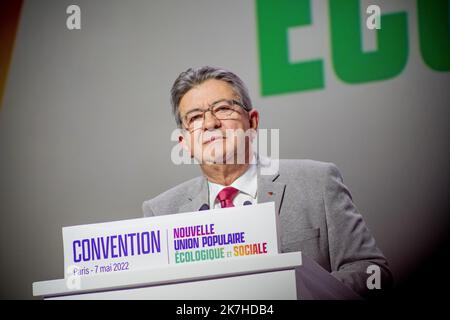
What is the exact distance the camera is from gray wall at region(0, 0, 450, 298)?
3.01 meters

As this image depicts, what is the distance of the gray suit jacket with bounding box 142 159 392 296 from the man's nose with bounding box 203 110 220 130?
339 millimetres

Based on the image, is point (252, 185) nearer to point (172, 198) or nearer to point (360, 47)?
point (172, 198)

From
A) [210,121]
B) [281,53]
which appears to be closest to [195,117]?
[210,121]

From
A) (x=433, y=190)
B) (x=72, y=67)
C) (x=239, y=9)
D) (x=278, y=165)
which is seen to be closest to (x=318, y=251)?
(x=278, y=165)

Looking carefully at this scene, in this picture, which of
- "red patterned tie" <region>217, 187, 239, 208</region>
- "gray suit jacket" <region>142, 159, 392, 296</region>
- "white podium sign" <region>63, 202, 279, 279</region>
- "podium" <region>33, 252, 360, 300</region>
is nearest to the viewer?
"podium" <region>33, 252, 360, 300</region>

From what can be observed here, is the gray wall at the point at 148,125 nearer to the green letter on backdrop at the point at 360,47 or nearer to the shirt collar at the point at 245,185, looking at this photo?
the green letter on backdrop at the point at 360,47

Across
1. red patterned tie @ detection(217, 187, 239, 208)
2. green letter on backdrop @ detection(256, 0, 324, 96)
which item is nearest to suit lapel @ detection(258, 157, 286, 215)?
red patterned tie @ detection(217, 187, 239, 208)

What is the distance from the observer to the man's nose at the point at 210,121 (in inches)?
107

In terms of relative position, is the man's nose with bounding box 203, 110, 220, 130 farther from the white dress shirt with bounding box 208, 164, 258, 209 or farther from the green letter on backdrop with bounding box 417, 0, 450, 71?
the green letter on backdrop with bounding box 417, 0, 450, 71

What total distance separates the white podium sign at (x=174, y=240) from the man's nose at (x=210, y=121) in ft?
3.33

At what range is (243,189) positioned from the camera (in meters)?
2.78

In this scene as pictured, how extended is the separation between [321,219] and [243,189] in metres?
0.42
